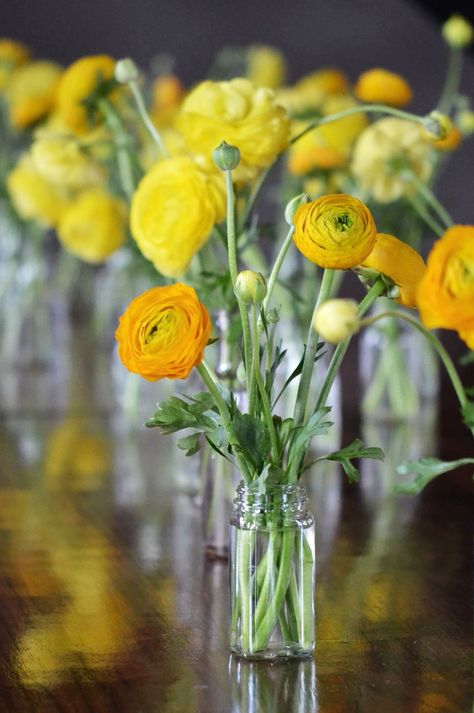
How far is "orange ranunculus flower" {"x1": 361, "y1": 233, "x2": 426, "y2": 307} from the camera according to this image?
702 millimetres

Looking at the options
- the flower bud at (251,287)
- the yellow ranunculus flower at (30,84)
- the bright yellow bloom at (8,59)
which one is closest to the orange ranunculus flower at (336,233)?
the flower bud at (251,287)

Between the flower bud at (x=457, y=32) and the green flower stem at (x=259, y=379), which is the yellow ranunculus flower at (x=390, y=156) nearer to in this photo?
the flower bud at (x=457, y=32)

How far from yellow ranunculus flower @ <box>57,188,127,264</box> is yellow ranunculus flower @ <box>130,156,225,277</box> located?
2.21ft

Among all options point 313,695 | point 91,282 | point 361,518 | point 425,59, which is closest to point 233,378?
point 361,518

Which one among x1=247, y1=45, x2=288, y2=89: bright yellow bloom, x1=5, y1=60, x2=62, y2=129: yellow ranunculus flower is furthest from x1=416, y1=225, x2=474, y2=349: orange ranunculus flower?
x1=247, y1=45, x2=288, y2=89: bright yellow bloom

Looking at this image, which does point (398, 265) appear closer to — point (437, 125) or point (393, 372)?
point (437, 125)

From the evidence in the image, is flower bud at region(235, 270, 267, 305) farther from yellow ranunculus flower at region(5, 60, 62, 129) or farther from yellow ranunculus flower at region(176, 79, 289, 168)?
yellow ranunculus flower at region(5, 60, 62, 129)

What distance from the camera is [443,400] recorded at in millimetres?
1681

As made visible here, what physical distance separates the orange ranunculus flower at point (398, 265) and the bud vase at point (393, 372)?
0.88 meters

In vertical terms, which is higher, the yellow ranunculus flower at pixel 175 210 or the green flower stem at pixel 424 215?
the green flower stem at pixel 424 215

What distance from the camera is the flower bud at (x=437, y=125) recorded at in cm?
90

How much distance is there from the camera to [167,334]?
0.68 m

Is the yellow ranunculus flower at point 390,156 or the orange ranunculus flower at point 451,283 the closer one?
the orange ranunculus flower at point 451,283

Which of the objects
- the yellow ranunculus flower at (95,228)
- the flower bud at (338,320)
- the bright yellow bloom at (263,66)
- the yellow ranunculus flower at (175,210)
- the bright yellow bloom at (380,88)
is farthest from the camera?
the bright yellow bloom at (263,66)
